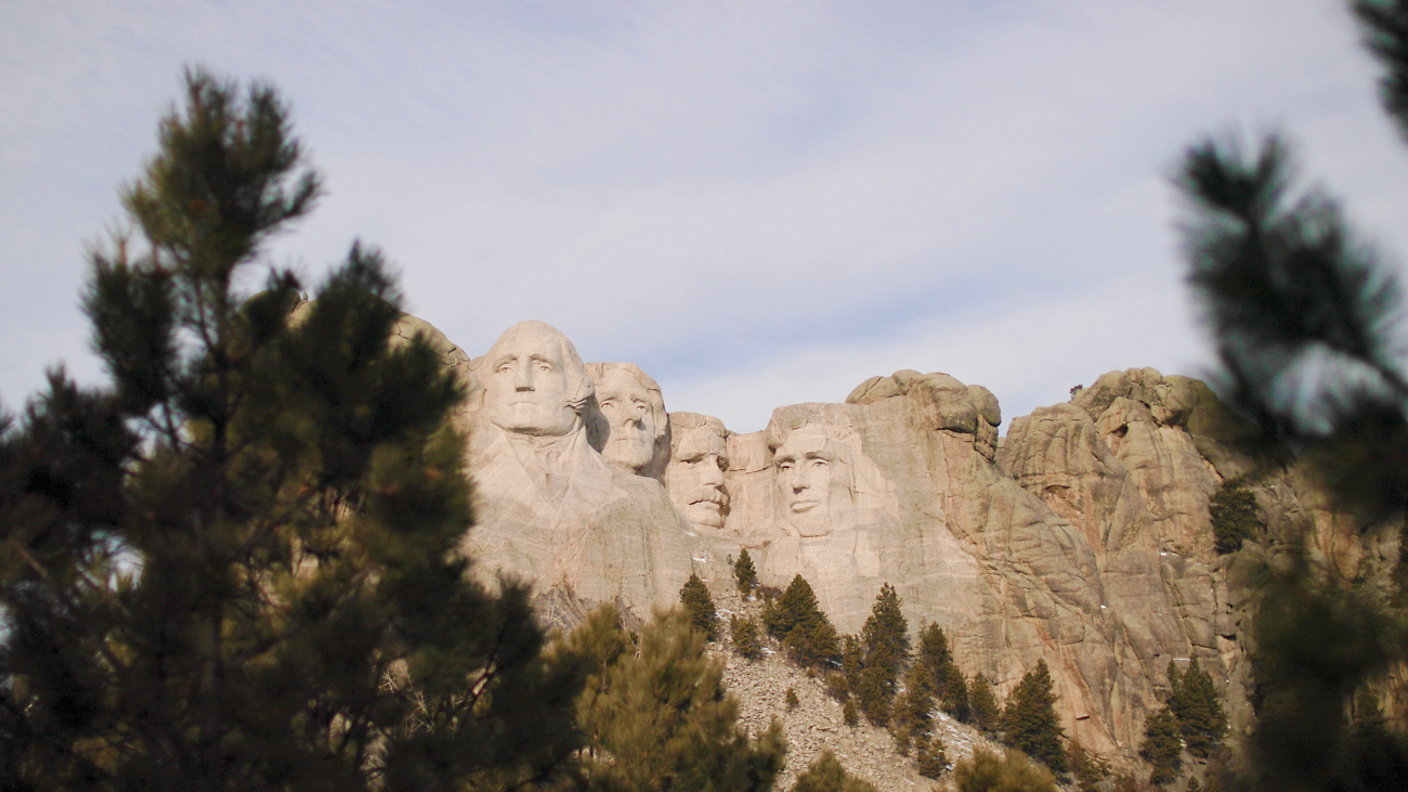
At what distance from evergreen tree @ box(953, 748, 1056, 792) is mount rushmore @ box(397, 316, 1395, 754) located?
32.8ft

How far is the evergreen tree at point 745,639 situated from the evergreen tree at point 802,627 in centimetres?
66

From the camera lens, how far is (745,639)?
25859 millimetres

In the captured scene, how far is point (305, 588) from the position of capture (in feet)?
24.3

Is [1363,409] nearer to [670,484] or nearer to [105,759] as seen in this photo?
[105,759]

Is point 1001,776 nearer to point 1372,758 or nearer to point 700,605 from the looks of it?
point 700,605

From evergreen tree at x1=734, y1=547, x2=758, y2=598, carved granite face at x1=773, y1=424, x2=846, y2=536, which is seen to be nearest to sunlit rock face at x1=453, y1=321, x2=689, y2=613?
evergreen tree at x1=734, y1=547, x2=758, y2=598

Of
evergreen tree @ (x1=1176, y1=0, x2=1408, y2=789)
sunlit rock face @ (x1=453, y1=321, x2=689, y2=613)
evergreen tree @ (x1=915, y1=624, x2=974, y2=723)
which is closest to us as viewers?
evergreen tree @ (x1=1176, y1=0, x2=1408, y2=789)

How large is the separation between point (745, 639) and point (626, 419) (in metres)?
7.17

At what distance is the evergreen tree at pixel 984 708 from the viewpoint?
26.3m

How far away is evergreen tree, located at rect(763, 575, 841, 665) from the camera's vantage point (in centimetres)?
2661

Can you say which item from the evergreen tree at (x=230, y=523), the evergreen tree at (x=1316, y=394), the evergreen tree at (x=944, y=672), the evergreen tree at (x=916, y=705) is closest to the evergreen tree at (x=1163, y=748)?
the evergreen tree at (x=944, y=672)

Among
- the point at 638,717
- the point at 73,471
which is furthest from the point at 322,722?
the point at 638,717

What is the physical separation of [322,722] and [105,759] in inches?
65.5

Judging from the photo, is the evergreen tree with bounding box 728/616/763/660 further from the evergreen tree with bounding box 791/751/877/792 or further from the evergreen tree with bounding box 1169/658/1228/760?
the evergreen tree with bounding box 1169/658/1228/760
